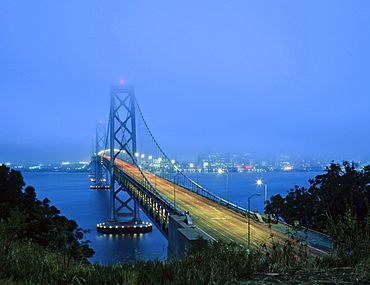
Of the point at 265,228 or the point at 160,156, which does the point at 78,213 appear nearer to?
the point at 160,156

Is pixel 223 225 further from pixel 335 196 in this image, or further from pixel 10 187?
pixel 10 187

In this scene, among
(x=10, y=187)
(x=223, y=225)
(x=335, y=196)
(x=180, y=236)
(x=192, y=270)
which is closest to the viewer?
(x=192, y=270)

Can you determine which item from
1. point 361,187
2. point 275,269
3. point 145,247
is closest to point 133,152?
point 145,247

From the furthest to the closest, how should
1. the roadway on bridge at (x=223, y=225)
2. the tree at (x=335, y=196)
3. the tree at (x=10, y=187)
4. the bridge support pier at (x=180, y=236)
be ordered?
the tree at (x=10, y=187) < the tree at (x=335, y=196) < the roadway on bridge at (x=223, y=225) < the bridge support pier at (x=180, y=236)

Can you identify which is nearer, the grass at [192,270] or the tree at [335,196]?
the grass at [192,270]

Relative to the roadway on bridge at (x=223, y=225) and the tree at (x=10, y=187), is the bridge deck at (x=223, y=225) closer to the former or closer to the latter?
the roadway on bridge at (x=223, y=225)

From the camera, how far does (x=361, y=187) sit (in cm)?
2864

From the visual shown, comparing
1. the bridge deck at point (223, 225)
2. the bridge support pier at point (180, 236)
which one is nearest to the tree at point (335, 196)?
the bridge deck at point (223, 225)

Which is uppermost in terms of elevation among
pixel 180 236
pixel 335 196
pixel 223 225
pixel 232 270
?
pixel 232 270

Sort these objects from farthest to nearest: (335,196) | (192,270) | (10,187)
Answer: (10,187) < (335,196) < (192,270)

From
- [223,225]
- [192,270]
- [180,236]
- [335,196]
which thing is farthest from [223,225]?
[192,270]

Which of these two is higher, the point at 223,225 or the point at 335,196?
the point at 335,196

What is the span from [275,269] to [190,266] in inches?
44.1

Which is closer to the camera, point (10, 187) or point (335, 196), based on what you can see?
point (335, 196)
